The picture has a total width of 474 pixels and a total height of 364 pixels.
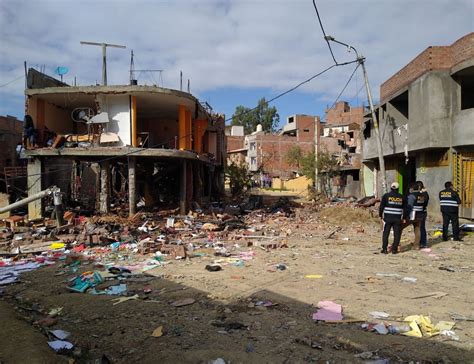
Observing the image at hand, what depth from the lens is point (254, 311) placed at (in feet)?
18.4

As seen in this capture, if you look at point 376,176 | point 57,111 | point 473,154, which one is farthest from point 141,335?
point 376,176

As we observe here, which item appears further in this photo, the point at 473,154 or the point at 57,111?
the point at 57,111

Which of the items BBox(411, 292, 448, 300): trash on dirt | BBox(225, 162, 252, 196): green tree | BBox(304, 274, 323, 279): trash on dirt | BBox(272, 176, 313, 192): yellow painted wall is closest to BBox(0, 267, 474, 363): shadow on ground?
BBox(304, 274, 323, 279): trash on dirt

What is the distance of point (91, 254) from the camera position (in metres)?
10.3

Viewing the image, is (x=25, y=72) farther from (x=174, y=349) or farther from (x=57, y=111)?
(x=174, y=349)

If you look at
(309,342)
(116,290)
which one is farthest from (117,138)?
(309,342)

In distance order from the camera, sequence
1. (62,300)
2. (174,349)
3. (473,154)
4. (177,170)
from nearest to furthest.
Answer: (174,349), (62,300), (473,154), (177,170)

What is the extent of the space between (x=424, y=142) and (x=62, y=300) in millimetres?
14441

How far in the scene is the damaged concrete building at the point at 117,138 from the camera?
16.0 meters

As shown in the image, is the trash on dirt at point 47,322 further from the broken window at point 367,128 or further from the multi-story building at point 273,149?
the multi-story building at point 273,149

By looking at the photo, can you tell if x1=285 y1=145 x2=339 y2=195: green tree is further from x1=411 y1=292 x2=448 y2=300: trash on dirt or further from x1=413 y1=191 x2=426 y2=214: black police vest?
x1=411 y1=292 x2=448 y2=300: trash on dirt

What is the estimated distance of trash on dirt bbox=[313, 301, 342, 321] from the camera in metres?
5.21

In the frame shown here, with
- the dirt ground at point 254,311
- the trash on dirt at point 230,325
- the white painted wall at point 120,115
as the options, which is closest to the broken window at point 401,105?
the dirt ground at point 254,311

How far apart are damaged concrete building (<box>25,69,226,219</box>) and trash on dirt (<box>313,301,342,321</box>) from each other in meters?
11.0
